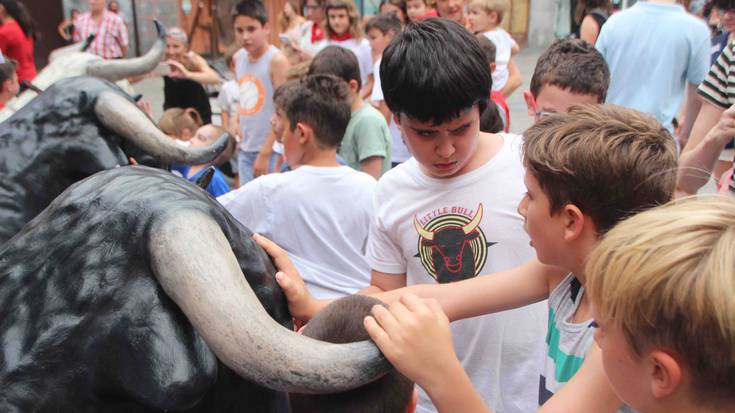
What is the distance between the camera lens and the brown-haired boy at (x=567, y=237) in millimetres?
1423

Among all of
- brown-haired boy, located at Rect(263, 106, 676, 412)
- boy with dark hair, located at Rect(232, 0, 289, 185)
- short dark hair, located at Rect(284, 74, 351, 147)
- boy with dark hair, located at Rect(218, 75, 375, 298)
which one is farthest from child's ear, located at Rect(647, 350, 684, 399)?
boy with dark hair, located at Rect(232, 0, 289, 185)

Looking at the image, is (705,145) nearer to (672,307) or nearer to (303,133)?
(303,133)

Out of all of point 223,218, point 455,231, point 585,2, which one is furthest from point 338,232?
point 585,2

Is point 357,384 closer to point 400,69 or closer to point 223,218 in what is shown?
point 223,218

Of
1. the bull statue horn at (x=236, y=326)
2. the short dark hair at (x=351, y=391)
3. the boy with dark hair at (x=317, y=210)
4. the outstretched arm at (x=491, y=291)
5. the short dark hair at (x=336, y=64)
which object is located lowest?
the short dark hair at (x=336, y=64)

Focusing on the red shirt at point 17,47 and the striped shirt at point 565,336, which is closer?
the striped shirt at point 565,336

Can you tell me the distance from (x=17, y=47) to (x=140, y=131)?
694 centimetres

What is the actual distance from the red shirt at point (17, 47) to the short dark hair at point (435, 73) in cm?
710

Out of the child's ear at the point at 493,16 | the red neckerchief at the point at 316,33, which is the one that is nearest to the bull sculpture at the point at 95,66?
the child's ear at the point at 493,16

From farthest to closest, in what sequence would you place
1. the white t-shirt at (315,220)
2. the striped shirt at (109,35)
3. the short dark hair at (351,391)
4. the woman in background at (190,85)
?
the striped shirt at (109,35)
the woman in background at (190,85)
the white t-shirt at (315,220)
the short dark hair at (351,391)

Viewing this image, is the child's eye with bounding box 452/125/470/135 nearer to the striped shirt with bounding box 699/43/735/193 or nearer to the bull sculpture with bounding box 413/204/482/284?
the bull sculpture with bounding box 413/204/482/284

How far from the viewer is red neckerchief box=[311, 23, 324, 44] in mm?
8352

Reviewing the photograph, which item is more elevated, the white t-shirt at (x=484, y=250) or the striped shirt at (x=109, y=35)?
the white t-shirt at (x=484, y=250)

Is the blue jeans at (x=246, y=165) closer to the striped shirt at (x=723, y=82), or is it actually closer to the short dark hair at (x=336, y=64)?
the short dark hair at (x=336, y=64)
